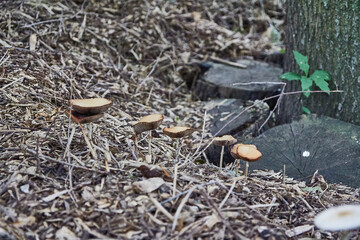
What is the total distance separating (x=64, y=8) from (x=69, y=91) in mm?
1776

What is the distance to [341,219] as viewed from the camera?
158cm

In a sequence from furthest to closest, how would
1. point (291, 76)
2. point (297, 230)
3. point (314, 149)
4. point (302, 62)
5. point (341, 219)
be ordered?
point (291, 76) → point (302, 62) → point (314, 149) → point (297, 230) → point (341, 219)

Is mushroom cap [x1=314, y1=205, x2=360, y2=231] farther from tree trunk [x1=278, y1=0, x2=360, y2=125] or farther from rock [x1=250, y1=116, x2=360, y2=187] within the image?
tree trunk [x1=278, y1=0, x2=360, y2=125]

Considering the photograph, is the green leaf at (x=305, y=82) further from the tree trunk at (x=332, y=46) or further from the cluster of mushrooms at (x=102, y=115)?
the cluster of mushrooms at (x=102, y=115)

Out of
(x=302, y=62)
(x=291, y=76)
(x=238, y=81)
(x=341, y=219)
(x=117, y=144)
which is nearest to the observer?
(x=341, y=219)

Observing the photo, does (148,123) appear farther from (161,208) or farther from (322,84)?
(322,84)

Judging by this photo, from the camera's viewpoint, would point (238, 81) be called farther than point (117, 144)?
Yes

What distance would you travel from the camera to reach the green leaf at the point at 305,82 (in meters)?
3.46

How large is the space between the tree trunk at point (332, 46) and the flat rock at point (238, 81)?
1.86 feet

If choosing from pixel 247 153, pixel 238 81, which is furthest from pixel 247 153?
pixel 238 81

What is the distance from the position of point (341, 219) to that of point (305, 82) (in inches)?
82.8

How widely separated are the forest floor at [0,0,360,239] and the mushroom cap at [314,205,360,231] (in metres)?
0.43

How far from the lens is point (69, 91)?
3.38 meters

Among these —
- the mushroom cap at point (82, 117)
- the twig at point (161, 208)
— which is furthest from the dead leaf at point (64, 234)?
the mushroom cap at point (82, 117)
